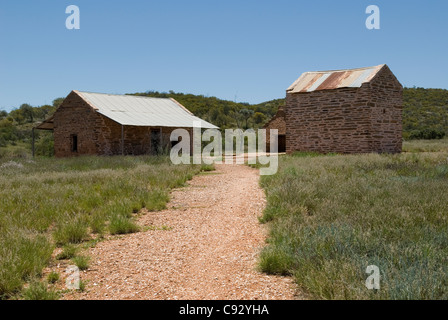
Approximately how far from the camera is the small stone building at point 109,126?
2147 cm

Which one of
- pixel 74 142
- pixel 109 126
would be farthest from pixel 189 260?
pixel 74 142

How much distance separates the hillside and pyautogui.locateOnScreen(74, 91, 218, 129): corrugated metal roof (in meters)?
12.5

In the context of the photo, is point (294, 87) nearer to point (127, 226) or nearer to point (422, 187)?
point (422, 187)

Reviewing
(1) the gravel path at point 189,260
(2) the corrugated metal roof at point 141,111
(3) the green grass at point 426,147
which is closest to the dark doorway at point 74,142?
(2) the corrugated metal roof at point 141,111

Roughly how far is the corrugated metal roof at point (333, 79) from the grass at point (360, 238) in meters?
11.4

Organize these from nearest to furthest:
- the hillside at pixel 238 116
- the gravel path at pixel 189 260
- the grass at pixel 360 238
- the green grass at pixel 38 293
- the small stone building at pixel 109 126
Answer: the grass at pixel 360 238 → the green grass at pixel 38 293 → the gravel path at pixel 189 260 → the small stone building at pixel 109 126 → the hillside at pixel 238 116

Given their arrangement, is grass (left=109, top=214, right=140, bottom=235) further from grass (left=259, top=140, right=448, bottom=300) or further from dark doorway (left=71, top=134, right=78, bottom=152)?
dark doorway (left=71, top=134, right=78, bottom=152)

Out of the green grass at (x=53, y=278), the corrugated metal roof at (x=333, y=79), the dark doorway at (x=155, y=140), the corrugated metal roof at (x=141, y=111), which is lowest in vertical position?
the green grass at (x=53, y=278)

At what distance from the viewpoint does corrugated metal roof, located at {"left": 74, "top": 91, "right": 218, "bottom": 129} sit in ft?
69.6

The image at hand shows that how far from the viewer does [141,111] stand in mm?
23953

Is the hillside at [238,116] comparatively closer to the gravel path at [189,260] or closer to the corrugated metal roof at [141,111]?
the corrugated metal roof at [141,111]

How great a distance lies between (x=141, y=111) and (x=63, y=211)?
17004 mm

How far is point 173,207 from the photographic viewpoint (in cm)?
866

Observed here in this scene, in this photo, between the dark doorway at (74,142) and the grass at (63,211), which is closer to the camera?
the grass at (63,211)
